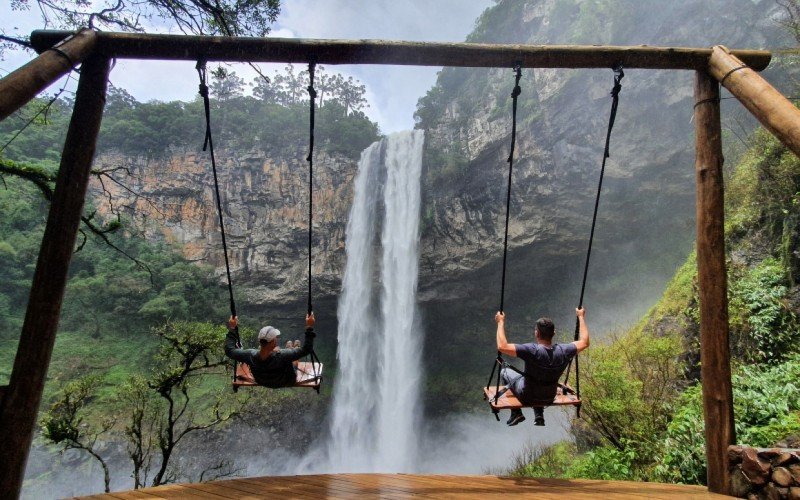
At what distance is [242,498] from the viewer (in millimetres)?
2072

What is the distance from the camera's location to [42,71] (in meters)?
2.49

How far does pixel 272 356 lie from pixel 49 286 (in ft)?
5.23

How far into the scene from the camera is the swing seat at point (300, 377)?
3.81 m

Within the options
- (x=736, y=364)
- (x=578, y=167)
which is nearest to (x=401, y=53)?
(x=736, y=364)

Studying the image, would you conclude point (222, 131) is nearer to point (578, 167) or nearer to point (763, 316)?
point (578, 167)

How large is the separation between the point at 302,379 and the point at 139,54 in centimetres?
295

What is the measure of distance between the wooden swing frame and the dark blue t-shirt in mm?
880

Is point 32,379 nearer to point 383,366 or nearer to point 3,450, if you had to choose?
point 3,450

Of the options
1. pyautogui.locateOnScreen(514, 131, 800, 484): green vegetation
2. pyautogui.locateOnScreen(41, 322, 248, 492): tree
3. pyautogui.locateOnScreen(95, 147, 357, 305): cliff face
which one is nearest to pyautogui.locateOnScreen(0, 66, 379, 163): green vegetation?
pyautogui.locateOnScreen(95, 147, 357, 305): cliff face

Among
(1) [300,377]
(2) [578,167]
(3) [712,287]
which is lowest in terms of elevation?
(1) [300,377]

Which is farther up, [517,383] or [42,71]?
[42,71]

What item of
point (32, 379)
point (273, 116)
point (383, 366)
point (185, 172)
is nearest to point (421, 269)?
point (383, 366)

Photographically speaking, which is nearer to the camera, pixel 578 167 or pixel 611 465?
pixel 611 465

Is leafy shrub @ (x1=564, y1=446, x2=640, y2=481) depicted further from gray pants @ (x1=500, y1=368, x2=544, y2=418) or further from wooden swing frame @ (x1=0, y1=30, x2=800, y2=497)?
wooden swing frame @ (x1=0, y1=30, x2=800, y2=497)
